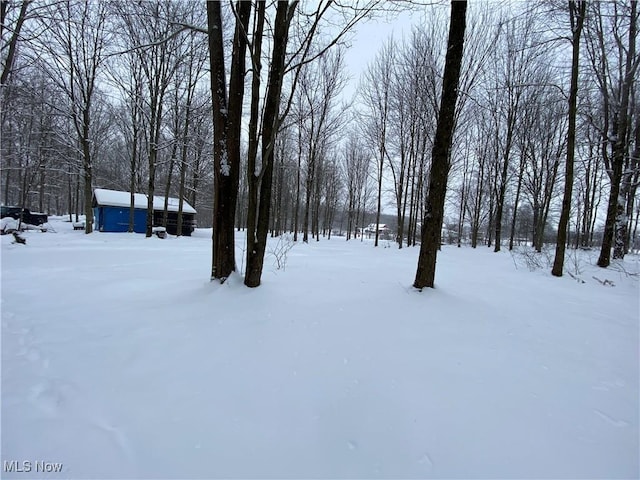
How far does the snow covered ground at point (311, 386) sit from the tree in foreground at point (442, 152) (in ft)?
2.46

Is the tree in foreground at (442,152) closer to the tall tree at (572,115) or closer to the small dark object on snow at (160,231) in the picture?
the tall tree at (572,115)

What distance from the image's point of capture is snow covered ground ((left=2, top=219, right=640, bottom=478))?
1399 mm

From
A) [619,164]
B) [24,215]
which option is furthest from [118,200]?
[619,164]

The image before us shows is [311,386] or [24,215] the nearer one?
[311,386]

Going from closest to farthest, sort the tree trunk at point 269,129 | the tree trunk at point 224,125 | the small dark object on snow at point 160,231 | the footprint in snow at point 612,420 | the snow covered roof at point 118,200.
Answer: the footprint in snow at point 612,420, the tree trunk at point 269,129, the tree trunk at point 224,125, the small dark object on snow at point 160,231, the snow covered roof at point 118,200

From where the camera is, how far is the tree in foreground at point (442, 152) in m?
4.17

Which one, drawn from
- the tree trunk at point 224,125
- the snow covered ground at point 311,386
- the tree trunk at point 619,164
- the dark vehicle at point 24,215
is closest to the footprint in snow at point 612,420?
the snow covered ground at point 311,386

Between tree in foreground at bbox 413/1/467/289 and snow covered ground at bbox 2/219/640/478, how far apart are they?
0.75 m

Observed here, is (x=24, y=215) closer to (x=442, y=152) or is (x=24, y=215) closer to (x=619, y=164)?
(x=442, y=152)

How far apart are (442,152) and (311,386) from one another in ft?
12.6

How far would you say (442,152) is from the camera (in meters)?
4.25

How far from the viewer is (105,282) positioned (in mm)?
4199

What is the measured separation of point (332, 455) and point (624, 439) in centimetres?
169

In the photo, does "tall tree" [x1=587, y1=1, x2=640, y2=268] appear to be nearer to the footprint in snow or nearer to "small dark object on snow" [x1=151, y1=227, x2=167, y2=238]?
the footprint in snow
